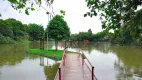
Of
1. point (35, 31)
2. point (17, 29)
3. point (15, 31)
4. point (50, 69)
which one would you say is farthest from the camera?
point (35, 31)

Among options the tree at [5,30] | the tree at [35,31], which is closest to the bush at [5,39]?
the tree at [5,30]

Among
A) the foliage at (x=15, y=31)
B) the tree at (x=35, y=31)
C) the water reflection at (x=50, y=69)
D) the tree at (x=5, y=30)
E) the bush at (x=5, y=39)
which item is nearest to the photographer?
the water reflection at (x=50, y=69)

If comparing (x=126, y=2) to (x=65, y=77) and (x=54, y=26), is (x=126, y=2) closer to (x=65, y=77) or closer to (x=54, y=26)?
(x=65, y=77)

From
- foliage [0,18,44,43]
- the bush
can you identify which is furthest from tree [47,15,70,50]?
the bush

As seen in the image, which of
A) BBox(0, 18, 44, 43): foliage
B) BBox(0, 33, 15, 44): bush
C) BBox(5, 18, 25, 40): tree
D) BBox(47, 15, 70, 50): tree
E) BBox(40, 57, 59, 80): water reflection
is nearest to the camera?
BBox(40, 57, 59, 80): water reflection

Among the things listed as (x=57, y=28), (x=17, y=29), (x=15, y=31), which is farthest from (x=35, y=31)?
(x=57, y=28)

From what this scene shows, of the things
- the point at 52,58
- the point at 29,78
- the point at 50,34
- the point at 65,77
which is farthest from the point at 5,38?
the point at 65,77

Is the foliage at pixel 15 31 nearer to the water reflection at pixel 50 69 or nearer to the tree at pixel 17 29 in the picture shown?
the tree at pixel 17 29

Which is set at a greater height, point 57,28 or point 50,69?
point 57,28

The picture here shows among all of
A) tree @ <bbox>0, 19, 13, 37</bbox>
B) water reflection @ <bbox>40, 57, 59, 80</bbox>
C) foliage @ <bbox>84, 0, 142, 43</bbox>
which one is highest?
tree @ <bbox>0, 19, 13, 37</bbox>

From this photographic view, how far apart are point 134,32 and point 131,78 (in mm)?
7577

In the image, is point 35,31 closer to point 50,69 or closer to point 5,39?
point 5,39

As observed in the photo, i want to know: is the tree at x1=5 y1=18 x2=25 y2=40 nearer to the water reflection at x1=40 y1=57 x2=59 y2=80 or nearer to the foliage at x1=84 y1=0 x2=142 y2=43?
the water reflection at x1=40 y1=57 x2=59 y2=80

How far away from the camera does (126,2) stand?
500 cm
